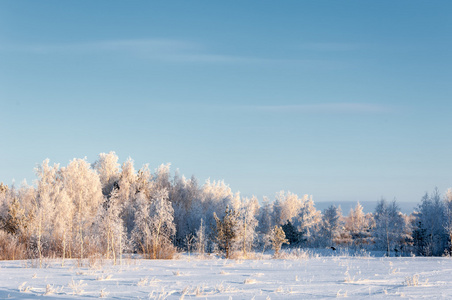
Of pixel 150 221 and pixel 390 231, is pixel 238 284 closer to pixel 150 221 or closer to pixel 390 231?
pixel 150 221

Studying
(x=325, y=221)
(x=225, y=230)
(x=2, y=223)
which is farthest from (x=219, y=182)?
(x=225, y=230)

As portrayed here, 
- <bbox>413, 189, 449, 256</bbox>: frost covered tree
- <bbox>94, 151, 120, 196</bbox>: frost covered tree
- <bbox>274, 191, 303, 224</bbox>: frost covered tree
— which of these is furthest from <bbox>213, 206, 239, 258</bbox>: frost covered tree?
<bbox>274, 191, 303, 224</bbox>: frost covered tree

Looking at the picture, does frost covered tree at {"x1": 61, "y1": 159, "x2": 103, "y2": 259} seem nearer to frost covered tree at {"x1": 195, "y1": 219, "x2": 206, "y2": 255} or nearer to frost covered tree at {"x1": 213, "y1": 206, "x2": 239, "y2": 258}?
frost covered tree at {"x1": 195, "y1": 219, "x2": 206, "y2": 255}

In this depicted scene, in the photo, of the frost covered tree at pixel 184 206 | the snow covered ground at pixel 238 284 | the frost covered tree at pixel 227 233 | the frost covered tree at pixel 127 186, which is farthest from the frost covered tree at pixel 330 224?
the snow covered ground at pixel 238 284

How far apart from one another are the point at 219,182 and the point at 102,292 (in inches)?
2332

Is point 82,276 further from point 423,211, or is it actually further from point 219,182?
point 219,182

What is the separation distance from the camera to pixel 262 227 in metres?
63.9

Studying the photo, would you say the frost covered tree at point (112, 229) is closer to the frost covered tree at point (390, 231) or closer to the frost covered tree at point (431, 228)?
the frost covered tree at point (431, 228)

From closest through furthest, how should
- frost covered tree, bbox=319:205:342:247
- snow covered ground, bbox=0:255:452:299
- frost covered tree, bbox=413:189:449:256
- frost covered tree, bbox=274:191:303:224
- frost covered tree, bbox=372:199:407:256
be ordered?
snow covered ground, bbox=0:255:452:299, frost covered tree, bbox=413:189:449:256, frost covered tree, bbox=372:199:407:256, frost covered tree, bbox=319:205:342:247, frost covered tree, bbox=274:191:303:224

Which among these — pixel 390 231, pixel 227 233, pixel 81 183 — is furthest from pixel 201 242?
pixel 390 231

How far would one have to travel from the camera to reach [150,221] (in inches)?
1043

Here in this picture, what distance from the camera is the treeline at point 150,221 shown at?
21172mm

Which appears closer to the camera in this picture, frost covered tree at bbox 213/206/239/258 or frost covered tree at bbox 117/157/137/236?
frost covered tree at bbox 213/206/239/258

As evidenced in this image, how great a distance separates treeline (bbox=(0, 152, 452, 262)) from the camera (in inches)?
834
